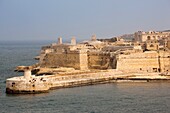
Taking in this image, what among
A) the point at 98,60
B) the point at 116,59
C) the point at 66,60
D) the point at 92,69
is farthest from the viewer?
the point at 66,60

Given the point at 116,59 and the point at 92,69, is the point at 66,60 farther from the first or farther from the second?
the point at 116,59

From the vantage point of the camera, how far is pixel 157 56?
115 ft

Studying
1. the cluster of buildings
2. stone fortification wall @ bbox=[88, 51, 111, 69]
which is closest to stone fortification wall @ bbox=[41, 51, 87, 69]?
the cluster of buildings

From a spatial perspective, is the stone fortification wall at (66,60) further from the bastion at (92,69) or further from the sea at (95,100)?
the sea at (95,100)

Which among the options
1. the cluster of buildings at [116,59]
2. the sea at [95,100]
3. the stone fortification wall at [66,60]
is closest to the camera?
the sea at [95,100]

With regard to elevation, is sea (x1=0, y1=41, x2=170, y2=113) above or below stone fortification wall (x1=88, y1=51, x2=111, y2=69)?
below

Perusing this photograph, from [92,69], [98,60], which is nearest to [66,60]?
[92,69]

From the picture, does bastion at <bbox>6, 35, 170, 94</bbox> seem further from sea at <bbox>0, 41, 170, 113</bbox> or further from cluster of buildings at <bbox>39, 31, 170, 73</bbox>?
sea at <bbox>0, 41, 170, 113</bbox>

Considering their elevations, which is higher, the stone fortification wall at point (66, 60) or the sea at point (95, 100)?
the stone fortification wall at point (66, 60)

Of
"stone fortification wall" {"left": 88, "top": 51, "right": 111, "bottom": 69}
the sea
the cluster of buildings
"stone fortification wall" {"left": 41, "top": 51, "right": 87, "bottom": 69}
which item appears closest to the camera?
the sea

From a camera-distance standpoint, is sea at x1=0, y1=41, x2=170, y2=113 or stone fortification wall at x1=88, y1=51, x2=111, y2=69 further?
stone fortification wall at x1=88, y1=51, x2=111, y2=69

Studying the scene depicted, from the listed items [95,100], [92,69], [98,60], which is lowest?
[95,100]

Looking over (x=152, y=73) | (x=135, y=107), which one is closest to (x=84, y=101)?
(x=135, y=107)

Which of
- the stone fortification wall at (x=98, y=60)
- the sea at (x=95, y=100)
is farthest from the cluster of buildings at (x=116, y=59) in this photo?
the sea at (x=95, y=100)
